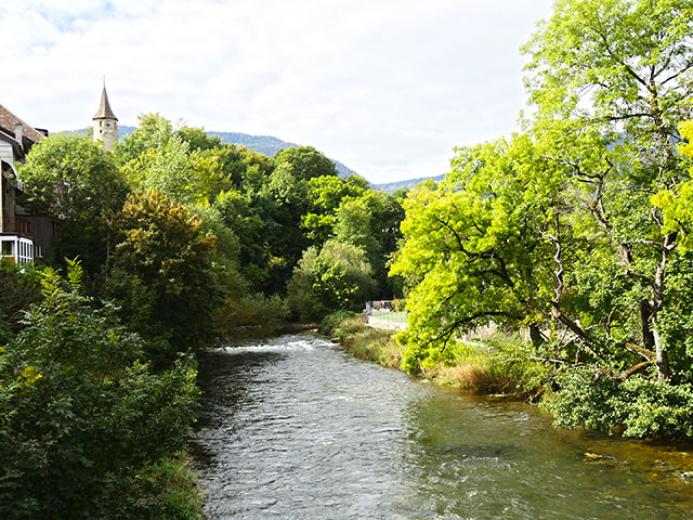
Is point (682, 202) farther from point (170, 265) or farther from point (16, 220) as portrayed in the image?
point (16, 220)

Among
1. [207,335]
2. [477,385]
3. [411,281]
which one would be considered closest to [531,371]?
[477,385]

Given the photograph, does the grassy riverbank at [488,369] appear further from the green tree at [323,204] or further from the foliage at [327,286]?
the green tree at [323,204]

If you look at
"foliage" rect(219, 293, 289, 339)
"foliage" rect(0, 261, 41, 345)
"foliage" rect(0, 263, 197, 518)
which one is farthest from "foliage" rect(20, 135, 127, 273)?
"foliage" rect(0, 263, 197, 518)

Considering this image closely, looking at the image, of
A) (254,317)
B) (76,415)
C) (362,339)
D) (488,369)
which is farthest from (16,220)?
(76,415)

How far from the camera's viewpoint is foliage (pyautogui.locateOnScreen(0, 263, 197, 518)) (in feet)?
24.8

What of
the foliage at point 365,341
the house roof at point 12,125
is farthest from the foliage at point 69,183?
the foliage at point 365,341

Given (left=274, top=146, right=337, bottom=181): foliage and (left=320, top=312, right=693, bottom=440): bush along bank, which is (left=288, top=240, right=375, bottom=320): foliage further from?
(left=274, top=146, right=337, bottom=181): foliage

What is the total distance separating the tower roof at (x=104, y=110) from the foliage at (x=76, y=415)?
74483 millimetres

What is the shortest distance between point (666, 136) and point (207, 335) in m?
20.0

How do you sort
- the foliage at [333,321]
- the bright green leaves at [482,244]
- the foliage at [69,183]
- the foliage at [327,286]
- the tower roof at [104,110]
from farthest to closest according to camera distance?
1. the tower roof at [104,110]
2. the foliage at [327,286]
3. the foliage at [333,321]
4. the foliage at [69,183]
5. the bright green leaves at [482,244]

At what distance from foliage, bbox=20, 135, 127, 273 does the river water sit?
12394 mm

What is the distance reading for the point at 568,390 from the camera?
17406mm

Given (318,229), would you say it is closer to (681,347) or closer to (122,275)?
(122,275)

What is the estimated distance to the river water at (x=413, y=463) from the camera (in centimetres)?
1301
